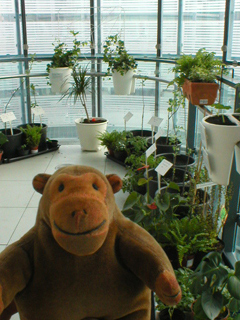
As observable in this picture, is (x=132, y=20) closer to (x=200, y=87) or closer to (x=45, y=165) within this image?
(x=45, y=165)

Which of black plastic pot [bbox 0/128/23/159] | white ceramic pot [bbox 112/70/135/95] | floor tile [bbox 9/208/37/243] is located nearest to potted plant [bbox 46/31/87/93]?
white ceramic pot [bbox 112/70/135/95]

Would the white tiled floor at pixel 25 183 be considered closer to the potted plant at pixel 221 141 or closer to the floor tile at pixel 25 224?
the floor tile at pixel 25 224

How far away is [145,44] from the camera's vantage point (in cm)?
516

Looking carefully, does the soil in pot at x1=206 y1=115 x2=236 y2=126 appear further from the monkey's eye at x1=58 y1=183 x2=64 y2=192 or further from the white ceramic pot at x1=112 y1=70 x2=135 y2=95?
the white ceramic pot at x1=112 y1=70 x2=135 y2=95

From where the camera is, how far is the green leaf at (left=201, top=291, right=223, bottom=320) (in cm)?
160

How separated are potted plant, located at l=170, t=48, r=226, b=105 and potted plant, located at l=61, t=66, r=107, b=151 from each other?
247 centimetres

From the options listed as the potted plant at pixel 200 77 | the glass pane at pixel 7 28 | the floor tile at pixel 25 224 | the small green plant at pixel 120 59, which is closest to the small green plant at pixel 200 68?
the potted plant at pixel 200 77

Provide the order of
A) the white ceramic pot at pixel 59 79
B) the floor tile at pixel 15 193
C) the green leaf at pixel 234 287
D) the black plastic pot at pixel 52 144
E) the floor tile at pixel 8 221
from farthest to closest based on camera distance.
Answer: the black plastic pot at pixel 52 144 < the white ceramic pot at pixel 59 79 < the floor tile at pixel 15 193 < the floor tile at pixel 8 221 < the green leaf at pixel 234 287

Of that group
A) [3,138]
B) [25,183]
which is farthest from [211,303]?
[3,138]

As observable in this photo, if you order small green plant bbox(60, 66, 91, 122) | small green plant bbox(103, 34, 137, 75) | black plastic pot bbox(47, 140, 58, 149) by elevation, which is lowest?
black plastic pot bbox(47, 140, 58, 149)

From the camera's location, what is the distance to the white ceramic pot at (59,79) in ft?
16.5

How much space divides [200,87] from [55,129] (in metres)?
3.41

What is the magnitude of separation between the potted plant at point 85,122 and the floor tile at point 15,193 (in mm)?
1110

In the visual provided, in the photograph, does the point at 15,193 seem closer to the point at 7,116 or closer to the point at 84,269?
the point at 7,116
